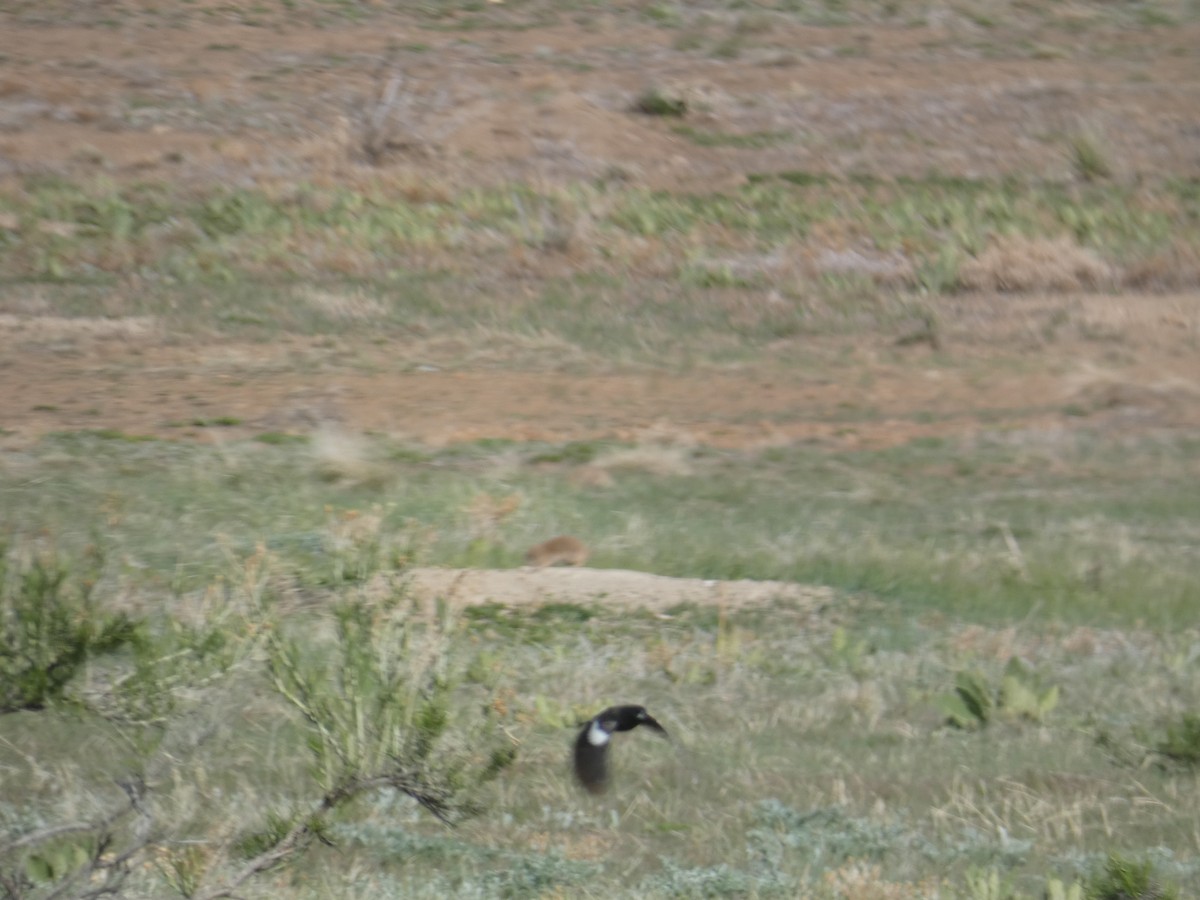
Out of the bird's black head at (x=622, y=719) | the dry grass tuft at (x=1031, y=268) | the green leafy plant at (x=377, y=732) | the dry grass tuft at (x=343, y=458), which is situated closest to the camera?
the green leafy plant at (x=377, y=732)

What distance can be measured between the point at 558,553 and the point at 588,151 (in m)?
12.7

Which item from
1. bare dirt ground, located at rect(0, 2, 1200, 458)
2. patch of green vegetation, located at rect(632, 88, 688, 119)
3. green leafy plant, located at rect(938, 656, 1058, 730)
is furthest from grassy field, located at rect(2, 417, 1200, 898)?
patch of green vegetation, located at rect(632, 88, 688, 119)

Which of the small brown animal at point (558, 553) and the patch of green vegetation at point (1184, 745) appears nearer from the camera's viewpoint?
the patch of green vegetation at point (1184, 745)

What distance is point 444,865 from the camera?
17.5 feet

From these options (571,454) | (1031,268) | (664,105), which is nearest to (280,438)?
(571,454)

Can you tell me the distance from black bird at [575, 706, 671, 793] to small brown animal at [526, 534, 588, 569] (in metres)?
4.27

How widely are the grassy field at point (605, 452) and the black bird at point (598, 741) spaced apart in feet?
0.34

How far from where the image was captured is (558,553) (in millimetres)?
10469

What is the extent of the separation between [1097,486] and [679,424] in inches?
134

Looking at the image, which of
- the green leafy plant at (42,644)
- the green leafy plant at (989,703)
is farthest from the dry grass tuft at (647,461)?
the green leafy plant at (42,644)

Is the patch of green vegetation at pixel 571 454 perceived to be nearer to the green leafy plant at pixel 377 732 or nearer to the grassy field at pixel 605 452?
the grassy field at pixel 605 452

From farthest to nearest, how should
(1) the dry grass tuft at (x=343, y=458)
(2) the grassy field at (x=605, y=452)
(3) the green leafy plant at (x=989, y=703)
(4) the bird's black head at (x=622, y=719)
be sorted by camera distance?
(1) the dry grass tuft at (x=343, y=458)
(3) the green leafy plant at (x=989, y=703)
(4) the bird's black head at (x=622, y=719)
(2) the grassy field at (x=605, y=452)

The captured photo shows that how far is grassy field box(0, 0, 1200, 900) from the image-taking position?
17.0 ft

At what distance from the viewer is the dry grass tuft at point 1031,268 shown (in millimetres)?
20531
